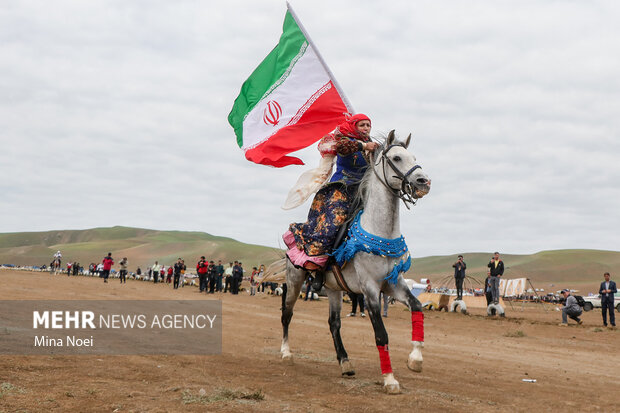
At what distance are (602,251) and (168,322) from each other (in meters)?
144

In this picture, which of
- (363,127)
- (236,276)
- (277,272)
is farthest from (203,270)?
(363,127)

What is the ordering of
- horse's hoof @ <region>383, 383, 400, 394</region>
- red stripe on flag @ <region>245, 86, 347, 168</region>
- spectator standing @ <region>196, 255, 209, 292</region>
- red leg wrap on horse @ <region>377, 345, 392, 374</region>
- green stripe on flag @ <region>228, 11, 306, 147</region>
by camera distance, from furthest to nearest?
spectator standing @ <region>196, 255, 209, 292</region>
green stripe on flag @ <region>228, 11, 306, 147</region>
red stripe on flag @ <region>245, 86, 347, 168</region>
red leg wrap on horse @ <region>377, 345, 392, 374</region>
horse's hoof @ <region>383, 383, 400, 394</region>

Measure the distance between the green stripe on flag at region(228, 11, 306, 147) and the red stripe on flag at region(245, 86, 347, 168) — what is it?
104 centimetres

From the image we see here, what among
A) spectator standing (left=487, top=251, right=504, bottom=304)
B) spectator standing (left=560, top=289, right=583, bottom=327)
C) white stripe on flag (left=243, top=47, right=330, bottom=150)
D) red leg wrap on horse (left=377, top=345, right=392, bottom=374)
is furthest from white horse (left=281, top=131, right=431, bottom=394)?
spectator standing (left=560, top=289, right=583, bottom=327)

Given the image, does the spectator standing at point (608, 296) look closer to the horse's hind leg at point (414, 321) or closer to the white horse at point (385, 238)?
the white horse at point (385, 238)

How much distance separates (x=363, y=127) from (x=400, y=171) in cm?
144

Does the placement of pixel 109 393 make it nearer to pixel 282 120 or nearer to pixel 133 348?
Result: pixel 133 348

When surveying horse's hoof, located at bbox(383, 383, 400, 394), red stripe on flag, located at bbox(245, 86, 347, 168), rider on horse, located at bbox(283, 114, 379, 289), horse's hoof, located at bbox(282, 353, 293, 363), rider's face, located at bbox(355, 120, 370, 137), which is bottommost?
horse's hoof, located at bbox(282, 353, 293, 363)

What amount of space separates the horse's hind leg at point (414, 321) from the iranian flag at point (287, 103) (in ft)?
13.1

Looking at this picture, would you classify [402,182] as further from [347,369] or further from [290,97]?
[290,97]

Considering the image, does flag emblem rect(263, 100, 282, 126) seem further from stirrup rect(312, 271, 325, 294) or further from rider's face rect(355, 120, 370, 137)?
stirrup rect(312, 271, 325, 294)

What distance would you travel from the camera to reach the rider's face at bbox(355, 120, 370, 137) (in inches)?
338

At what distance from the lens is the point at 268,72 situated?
12.1 metres

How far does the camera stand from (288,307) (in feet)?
33.1
